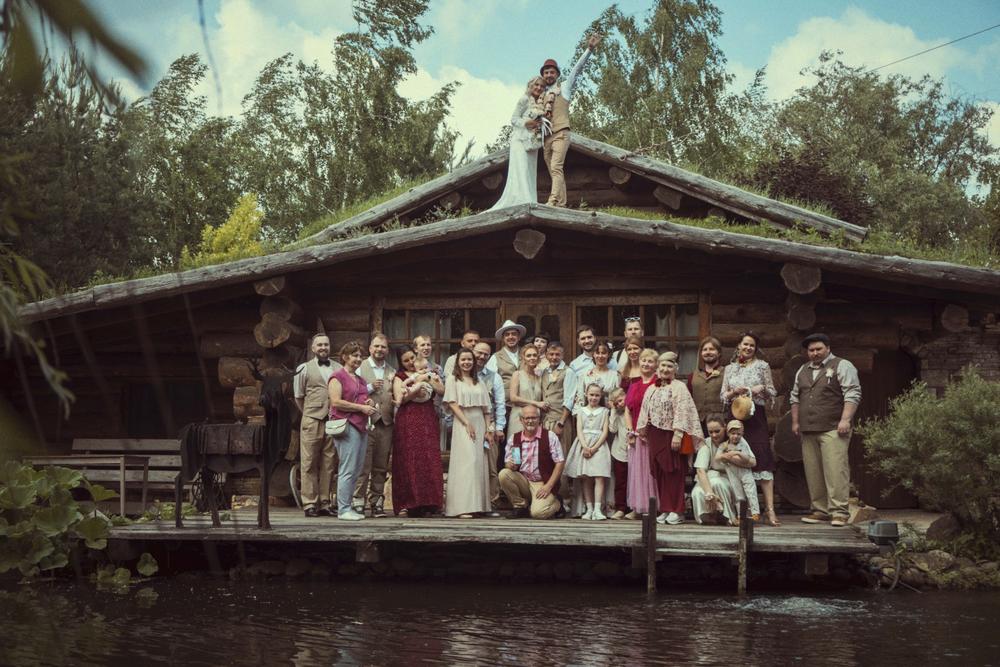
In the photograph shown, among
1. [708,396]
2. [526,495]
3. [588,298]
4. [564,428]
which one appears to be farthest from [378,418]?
[708,396]

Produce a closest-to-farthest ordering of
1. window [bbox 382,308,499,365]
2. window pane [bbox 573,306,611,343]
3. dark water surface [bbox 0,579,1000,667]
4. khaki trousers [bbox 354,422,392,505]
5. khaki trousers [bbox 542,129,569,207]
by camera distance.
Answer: dark water surface [bbox 0,579,1000,667] → khaki trousers [bbox 354,422,392,505] → window pane [bbox 573,306,611,343] → window [bbox 382,308,499,365] → khaki trousers [bbox 542,129,569,207]

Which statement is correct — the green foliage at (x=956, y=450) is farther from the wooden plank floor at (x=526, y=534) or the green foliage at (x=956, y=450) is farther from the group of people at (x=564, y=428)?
the wooden plank floor at (x=526, y=534)

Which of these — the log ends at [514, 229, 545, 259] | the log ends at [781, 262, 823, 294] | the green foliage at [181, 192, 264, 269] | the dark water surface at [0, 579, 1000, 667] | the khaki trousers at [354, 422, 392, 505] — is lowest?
the dark water surface at [0, 579, 1000, 667]

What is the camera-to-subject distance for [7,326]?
133 cm

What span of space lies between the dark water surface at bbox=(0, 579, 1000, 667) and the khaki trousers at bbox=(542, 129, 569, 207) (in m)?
5.56

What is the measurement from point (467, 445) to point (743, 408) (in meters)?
2.54

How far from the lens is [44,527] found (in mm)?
9898

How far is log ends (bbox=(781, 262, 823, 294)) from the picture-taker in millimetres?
11688

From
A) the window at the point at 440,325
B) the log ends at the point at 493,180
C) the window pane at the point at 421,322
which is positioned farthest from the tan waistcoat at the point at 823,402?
the log ends at the point at 493,180

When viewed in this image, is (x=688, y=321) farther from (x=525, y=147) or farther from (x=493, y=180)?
(x=493, y=180)

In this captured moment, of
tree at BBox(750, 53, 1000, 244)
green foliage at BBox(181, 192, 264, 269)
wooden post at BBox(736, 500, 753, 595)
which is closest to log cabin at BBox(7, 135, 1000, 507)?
wooden post at BBox(736, 500, 753, 595)

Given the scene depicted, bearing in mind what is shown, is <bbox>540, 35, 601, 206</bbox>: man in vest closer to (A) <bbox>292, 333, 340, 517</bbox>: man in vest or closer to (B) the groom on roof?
(B) the groom on roof

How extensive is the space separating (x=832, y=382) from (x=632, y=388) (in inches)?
71.5

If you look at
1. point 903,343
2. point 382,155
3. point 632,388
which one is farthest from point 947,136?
point 632,388
